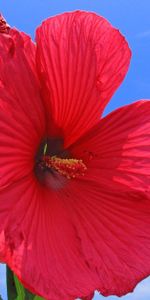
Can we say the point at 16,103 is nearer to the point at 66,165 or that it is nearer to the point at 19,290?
the point at 66,165

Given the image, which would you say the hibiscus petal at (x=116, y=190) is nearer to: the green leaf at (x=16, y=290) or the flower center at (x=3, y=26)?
the green leaf at (x=16, y=290)

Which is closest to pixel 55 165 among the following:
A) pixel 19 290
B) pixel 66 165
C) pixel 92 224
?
pixel 66 165

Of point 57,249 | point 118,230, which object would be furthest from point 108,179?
point 57,249

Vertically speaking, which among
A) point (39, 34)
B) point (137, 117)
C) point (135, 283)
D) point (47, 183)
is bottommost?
point (135, 283)

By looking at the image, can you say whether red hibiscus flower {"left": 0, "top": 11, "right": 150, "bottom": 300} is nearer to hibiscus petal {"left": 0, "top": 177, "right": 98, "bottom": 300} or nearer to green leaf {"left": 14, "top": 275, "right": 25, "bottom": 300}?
hibiscus petal {"left": 0, "top": 177, "right": 98, "bottom": 300}

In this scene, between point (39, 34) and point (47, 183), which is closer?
point (39, 34)

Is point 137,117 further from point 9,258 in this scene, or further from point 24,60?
point 9,258

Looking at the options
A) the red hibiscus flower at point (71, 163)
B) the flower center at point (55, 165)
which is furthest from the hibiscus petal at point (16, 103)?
the flower center at point (55, 165)
